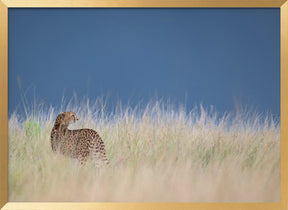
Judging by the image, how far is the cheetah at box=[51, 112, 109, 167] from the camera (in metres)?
3.59

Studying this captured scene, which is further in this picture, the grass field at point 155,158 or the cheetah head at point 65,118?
the cheetah head at point 65,118

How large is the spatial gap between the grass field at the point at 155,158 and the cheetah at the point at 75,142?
64mm

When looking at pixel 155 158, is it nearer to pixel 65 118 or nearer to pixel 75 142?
pixel 75 142

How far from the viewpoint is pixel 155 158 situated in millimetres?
3660

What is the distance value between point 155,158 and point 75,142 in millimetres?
873

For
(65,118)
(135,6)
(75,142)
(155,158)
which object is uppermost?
(135,6)

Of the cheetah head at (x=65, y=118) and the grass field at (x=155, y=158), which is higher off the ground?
the cheetah head at (x=65, y=118)

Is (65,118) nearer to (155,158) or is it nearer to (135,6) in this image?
(155,158)

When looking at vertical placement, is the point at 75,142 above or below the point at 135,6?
below

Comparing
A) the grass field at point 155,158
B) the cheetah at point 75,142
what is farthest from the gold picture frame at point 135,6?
the cheetah at point 75,142

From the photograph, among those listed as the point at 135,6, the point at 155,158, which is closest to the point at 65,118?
the point at 155,158

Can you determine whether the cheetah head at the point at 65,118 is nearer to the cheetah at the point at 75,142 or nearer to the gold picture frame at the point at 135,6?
the cheetah at the point at 75,142

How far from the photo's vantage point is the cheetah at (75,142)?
359 centimetres

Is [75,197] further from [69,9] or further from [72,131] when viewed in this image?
[69,9]
